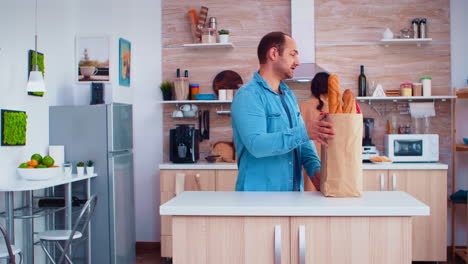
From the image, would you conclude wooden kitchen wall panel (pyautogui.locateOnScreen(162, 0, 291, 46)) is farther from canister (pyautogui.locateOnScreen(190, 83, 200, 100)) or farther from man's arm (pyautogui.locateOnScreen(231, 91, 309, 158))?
man's arm (pyautogui.locateOnScreen(231, 91, 309, 158))

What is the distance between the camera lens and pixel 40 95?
423 centimetres

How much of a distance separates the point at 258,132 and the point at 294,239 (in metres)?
0.50

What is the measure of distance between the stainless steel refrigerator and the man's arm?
7.71 ft

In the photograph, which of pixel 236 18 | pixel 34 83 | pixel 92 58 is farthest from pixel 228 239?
pixel 236 18

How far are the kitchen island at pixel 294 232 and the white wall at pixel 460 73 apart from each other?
3605mm

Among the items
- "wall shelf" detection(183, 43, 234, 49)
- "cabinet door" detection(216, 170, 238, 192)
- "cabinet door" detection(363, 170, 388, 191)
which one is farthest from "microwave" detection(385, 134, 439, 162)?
"wall shelf" detection(183, 43, 234, 49)

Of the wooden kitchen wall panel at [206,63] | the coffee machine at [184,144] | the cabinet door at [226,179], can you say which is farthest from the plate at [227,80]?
the cabinet door at [226,179]

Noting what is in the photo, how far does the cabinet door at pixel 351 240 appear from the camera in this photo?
1703 millimetres

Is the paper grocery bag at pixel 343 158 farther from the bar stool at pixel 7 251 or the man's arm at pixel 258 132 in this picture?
the bar stool at pixel 7 251

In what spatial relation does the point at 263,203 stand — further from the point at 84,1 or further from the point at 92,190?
the point at 84,1

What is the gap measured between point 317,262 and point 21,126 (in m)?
2.95

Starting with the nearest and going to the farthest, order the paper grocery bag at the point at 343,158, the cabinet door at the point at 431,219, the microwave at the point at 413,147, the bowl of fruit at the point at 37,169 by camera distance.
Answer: the paper grocery bag at the point at 343,158 → the bowl of fruit at the point at 37,169 → the cabinet door at the point at 431,219 → the microwave at the point at 413,147

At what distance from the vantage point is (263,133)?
2.05m

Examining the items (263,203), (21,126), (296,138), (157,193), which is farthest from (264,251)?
(157,193)
